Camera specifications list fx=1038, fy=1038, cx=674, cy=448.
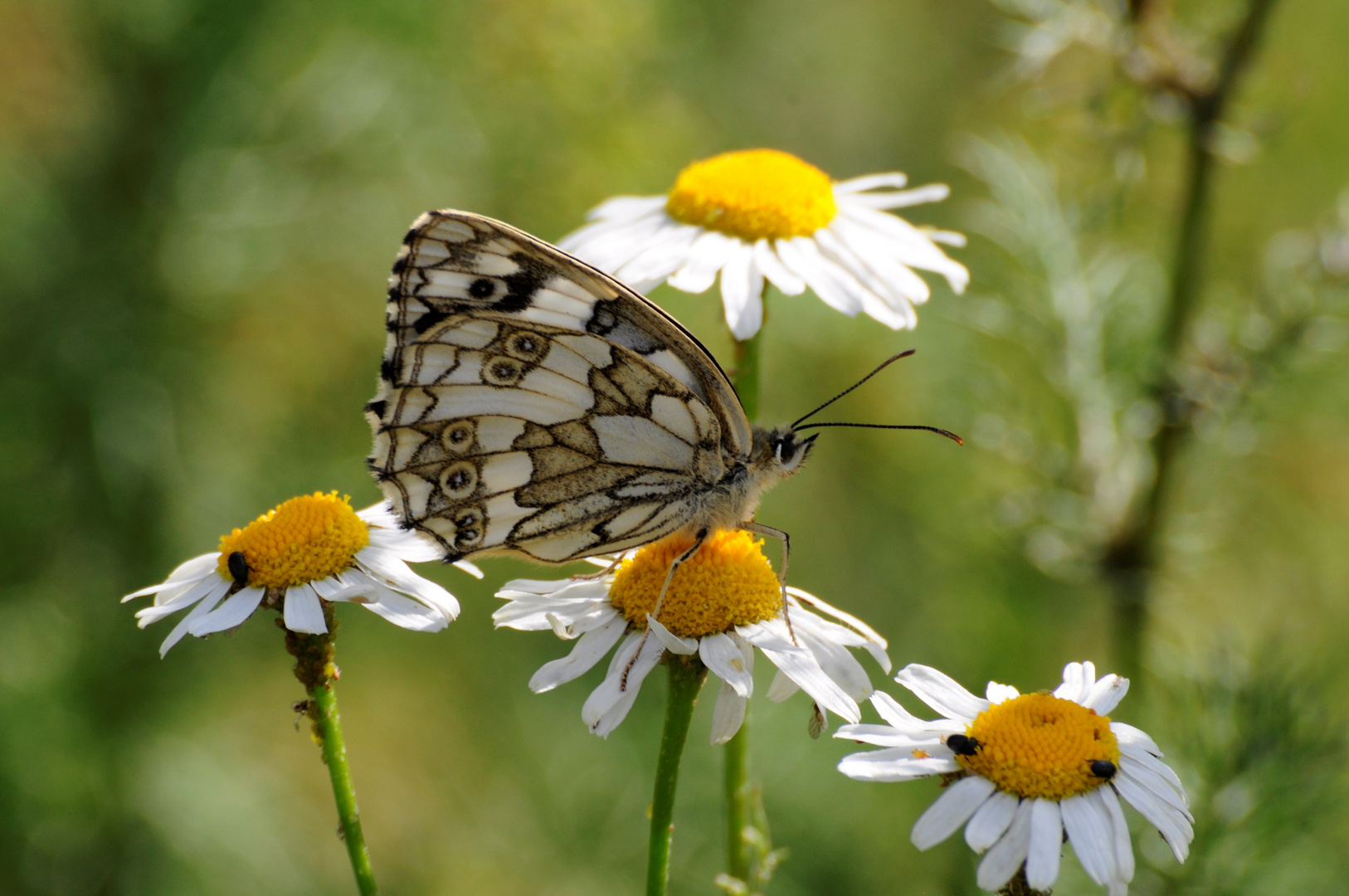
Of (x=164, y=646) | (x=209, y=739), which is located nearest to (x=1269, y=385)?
(x=164, y=646)

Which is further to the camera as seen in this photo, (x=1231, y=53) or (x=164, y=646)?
(x=1231, y=53)

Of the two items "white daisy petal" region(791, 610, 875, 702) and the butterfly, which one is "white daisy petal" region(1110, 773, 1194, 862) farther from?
the butterfly

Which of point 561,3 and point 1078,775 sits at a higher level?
point 561,3

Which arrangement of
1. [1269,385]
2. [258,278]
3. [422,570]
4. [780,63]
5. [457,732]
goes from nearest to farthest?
[1269,385], [258,278], [422,570], [457,732], [780,63]

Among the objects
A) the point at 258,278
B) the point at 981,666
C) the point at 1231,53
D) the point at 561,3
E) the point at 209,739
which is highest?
the point at 561,3

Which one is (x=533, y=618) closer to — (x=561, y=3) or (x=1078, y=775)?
(x=1078, y=775)

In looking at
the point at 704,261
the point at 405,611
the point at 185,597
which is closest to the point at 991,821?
the point at 405,611

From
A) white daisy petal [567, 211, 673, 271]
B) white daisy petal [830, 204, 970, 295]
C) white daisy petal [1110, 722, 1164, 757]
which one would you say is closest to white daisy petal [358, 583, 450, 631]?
white daisy petal [567, 211, 673, 271]
